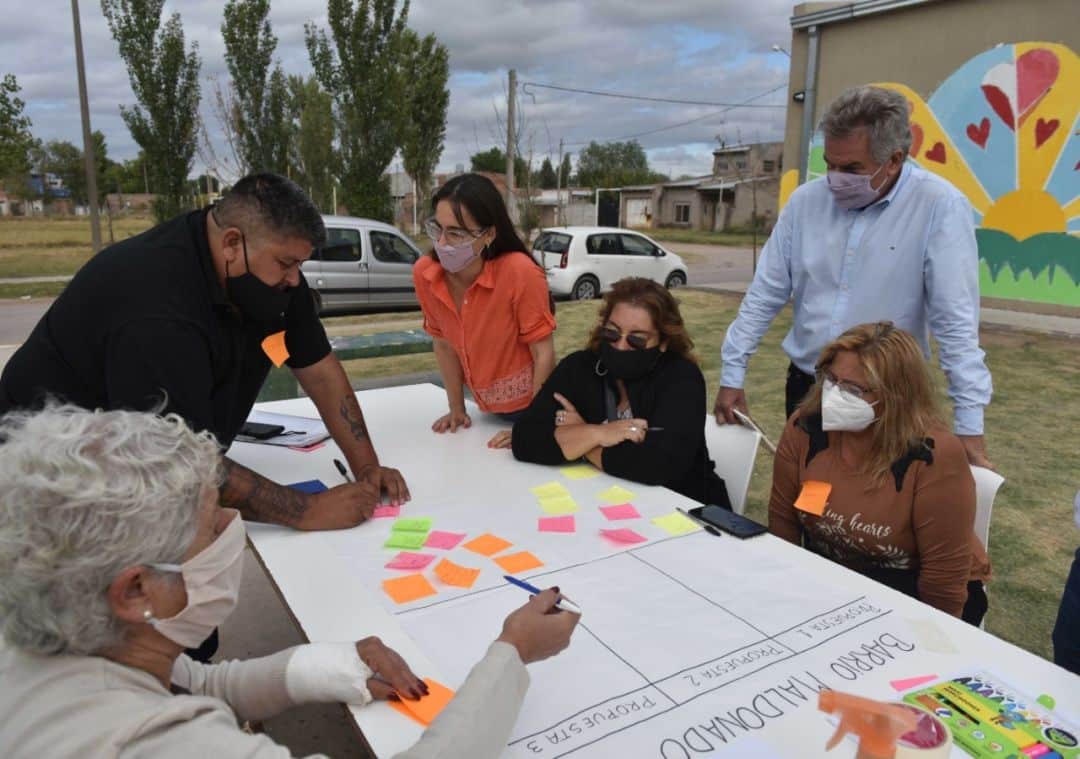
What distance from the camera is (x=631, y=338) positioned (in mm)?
2387

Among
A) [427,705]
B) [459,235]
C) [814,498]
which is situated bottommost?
[427,705]

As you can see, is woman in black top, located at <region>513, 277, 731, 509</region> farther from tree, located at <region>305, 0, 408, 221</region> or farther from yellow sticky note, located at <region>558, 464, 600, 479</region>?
tree, located at <region>305, 0, 408, 221</region>

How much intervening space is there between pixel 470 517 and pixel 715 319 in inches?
328

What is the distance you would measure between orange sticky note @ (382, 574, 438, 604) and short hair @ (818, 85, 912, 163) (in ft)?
6.26

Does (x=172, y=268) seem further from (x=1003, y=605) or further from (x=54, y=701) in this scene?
(x=1003, y=605)

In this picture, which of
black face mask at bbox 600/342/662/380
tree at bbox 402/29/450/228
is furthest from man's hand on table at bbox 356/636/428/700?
tree at bbox 402/29/450/228

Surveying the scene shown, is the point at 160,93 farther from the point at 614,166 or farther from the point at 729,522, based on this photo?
the point at 614,166

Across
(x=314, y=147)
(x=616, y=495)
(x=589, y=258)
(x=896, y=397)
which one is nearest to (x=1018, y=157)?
(x=589, y=258)

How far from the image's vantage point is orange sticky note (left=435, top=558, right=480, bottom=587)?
1649 millimetres

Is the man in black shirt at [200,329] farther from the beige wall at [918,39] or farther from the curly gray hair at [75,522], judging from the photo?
the beige wall at [918,39]

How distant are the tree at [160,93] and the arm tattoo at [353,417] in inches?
564

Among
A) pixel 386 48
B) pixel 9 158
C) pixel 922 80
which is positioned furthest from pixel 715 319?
pixel 9 158

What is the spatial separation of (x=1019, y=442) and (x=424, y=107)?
58.7ft

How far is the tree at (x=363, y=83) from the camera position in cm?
1585
